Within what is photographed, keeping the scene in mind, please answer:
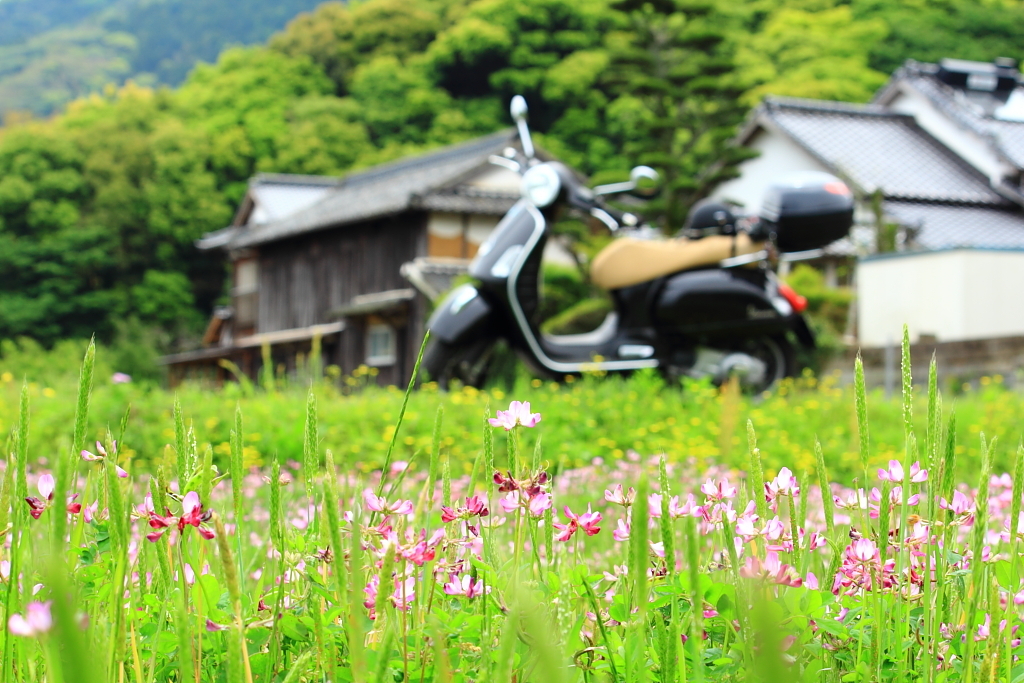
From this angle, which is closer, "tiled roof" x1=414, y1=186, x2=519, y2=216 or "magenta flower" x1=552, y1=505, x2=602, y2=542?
"magenta flower" x1=552, y1=505, x2=602, y2=542

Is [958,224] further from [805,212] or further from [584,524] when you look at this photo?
[584,524]

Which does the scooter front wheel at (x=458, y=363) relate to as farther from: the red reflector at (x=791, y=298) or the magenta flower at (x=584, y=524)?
the magenta flower at (x=584, y=524)

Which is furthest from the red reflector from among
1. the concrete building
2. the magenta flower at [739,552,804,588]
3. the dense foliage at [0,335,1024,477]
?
the concrete building

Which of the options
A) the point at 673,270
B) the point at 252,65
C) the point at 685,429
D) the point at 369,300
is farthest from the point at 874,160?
the point at 252,65

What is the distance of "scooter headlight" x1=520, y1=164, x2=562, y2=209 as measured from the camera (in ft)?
23.3

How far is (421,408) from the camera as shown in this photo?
5.61m

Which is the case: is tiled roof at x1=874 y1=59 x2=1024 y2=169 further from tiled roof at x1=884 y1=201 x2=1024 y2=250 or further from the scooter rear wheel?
the scooter rear wheel

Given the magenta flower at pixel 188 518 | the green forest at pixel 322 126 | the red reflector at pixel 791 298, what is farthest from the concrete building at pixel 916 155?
the magenta flower at pixel 188 518

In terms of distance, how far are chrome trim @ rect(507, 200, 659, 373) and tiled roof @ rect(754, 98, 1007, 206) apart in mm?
14391

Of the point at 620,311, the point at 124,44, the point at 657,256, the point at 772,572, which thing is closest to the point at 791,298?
the point at 657,256

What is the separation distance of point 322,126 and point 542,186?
106 feet

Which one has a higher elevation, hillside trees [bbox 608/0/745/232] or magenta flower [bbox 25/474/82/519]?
hillside trees [bbox 608/0/745/232]

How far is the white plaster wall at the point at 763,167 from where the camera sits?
21844 millimetres

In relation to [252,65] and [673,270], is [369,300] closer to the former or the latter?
[673,270]
